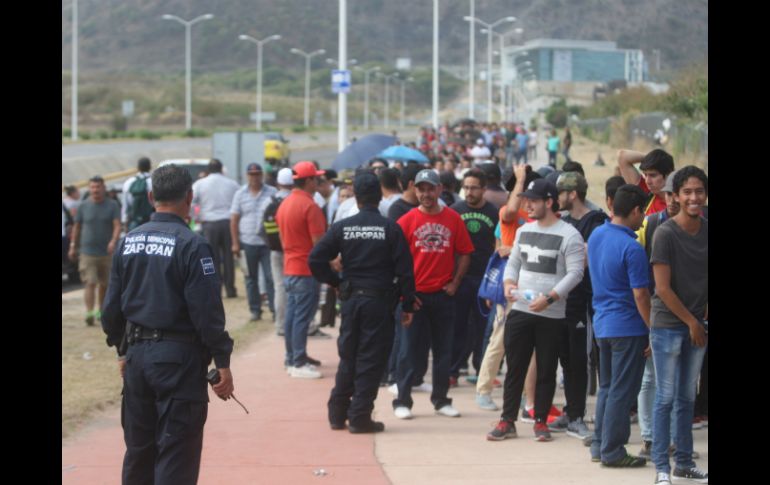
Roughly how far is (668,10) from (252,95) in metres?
130

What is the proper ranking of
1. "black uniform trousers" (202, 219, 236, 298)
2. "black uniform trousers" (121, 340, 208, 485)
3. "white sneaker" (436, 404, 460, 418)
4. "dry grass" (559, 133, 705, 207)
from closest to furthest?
"black uniform trousers" (121, 340, 208, 485)
"white sneaker" (436, 404, 460, 418)
"black uniform trousers" (202, 219, 236, 298)
"dry grass" (559, 133, 705, 207)

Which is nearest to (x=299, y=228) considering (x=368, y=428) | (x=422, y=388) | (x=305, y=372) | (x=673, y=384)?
(x=305, y=372)

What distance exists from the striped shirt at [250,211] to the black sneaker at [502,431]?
6255 millimetres

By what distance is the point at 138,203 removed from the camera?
15.8m

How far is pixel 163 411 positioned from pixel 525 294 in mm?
3219

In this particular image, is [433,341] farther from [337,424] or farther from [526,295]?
[526,295]

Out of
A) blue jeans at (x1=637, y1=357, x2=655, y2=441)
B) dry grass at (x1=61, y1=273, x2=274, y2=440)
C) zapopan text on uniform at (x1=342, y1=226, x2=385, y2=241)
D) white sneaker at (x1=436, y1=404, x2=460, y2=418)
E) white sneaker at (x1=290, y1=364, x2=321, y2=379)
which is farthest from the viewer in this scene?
white sneaker at (x1=290, y1=364, x2=321, y2=379)

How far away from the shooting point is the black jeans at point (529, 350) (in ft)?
27.7

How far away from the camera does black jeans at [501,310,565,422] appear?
27.7 feet

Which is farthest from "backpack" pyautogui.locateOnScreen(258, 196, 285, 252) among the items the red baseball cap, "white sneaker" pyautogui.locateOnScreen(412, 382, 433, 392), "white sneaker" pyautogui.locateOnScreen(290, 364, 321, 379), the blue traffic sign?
the blue traffic sign

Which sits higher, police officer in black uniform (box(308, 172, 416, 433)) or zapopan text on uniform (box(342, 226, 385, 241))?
zapopan text on uniform (box(342, 226, 385, 241))

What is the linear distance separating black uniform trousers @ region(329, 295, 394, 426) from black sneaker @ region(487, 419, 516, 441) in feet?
3.17

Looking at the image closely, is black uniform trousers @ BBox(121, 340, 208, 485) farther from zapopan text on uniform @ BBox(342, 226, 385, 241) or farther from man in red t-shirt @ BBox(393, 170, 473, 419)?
man in red t-shirt @ BBox(393, 170, 473, 419)
